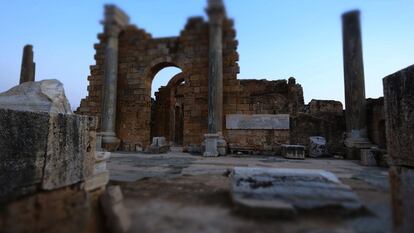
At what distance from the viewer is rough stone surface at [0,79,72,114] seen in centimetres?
250

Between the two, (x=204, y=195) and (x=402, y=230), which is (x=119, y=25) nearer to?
(x=204, y=195)

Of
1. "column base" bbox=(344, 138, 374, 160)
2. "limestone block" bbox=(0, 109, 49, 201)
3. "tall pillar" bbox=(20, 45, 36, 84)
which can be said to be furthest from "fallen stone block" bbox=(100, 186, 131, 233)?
"tall pillar" bbox=(20, 45, 36, 84)

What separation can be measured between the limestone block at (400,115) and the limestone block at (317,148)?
5174 mm

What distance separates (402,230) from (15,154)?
3029mm

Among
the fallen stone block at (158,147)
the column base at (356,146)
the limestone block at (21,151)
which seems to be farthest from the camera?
the fallen stone block at (158,147)

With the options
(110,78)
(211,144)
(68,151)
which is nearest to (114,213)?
(68,151)

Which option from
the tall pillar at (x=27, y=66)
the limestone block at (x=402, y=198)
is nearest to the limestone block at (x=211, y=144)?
the limestone block at (x=402, y=198)

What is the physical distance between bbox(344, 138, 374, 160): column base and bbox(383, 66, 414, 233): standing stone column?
5.17 m

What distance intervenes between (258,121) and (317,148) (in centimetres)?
208

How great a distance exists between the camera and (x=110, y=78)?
32.3ft

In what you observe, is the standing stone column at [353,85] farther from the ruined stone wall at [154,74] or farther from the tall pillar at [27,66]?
the tall pillar at [27,66]

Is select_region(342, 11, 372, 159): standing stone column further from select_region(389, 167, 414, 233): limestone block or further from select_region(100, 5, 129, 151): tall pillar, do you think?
select_region(100, 5, 129, 151): tall pillar

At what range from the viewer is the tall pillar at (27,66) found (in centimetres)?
1510

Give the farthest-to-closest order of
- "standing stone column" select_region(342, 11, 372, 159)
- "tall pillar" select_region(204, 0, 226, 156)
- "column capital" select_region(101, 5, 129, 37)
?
"column capital" select_region(101, 5, 129, 37) < "tall pillar" select_region(204, 0, 226, 156) < "standing stone column" select_region(342, 11, 372, 159)
